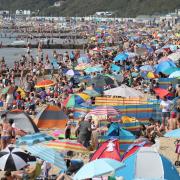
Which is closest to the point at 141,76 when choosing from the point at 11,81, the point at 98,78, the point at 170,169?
the point at 98,78

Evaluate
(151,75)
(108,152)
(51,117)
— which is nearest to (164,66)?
(151,75)

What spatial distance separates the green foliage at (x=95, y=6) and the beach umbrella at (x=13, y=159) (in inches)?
4441

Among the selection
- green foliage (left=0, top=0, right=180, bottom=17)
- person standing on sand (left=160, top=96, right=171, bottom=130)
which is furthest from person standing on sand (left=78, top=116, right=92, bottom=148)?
green foliage (left=0, top=0, right=180, bottom=17)

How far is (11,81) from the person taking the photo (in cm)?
2336

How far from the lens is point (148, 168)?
803 cm

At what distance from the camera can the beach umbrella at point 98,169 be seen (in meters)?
7.70

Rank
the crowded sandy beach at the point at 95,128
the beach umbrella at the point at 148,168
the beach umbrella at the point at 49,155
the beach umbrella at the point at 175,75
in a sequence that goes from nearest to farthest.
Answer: the beach umbrella at the point at 148,168
the crowded sandy beach at the point at 95,128
the beach umbrella at the point at 49,155
the beach umbrella at the point at 175,75

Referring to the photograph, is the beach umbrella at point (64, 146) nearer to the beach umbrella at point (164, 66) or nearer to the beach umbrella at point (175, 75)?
the beach umbrella at point (175, 75)

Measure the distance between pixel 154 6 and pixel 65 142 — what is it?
120335 mm

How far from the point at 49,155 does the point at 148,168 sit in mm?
1729

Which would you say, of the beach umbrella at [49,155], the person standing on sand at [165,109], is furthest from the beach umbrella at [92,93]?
the beach umbrella at [49,155]

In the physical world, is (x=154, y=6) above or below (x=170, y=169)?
above

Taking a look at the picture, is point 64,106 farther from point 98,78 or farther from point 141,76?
point 141,76

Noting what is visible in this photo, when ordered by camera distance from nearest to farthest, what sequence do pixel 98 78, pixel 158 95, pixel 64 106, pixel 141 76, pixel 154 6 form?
pixel 64 106
pixel 158 95
pixel 98 78
pixel 141 76
pixel 154 6
